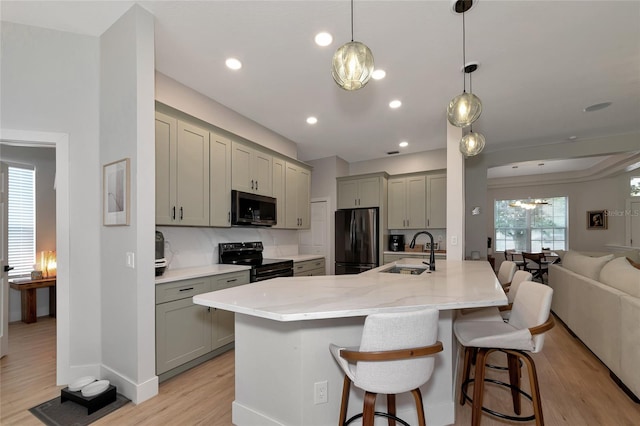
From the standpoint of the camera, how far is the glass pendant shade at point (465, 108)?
2.08 meters

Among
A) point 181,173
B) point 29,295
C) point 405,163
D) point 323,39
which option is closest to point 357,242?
point 405,163

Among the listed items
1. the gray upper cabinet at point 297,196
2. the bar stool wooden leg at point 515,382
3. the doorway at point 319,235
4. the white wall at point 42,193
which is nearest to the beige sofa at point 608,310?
the bar stool wooden leg at point 515,382

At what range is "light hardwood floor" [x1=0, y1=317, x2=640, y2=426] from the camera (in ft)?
6.35

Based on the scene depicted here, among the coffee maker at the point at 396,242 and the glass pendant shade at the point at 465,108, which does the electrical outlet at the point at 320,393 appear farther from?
the coffee maker at the point at 396,242

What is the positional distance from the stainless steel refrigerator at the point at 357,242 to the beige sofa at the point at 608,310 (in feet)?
8.83

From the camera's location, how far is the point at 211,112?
3488 mm

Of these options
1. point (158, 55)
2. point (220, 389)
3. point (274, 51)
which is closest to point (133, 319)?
point (220, 389)

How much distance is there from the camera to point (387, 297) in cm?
159

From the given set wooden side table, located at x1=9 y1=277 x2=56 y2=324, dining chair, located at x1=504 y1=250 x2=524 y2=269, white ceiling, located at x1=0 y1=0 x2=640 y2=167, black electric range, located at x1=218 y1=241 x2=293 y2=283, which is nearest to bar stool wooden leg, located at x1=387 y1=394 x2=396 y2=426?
black electric range, located at x1=218 y1=241 x2=293 y2=283

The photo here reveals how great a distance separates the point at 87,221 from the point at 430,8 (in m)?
3.18

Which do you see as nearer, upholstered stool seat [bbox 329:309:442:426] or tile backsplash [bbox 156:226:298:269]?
upholstered stool seat [bbox 329:309:442:426]

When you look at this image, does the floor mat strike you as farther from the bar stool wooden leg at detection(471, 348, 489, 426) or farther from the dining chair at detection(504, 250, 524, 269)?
the dining chair at detection(504, 250, 524, 269)

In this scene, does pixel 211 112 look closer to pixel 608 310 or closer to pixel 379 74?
pixel 379 74

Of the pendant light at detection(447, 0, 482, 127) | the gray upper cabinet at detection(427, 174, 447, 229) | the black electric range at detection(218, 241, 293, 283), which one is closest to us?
the pendant light at detection(447, 0, 482, 127)
